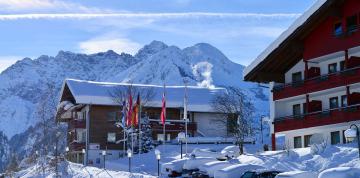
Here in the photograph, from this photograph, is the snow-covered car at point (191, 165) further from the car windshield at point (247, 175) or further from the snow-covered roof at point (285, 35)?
the snow-covered roof at point (285, 35)

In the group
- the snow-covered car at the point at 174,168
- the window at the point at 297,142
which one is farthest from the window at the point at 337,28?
the snow-covered car at the point at 174,168

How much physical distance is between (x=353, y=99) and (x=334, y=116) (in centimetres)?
163

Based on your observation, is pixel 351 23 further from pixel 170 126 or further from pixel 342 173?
pixel 170 126

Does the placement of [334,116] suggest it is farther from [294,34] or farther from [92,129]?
[92,129]

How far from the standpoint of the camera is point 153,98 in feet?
274

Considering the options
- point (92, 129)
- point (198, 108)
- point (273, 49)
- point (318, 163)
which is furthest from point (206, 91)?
point (318, 163)

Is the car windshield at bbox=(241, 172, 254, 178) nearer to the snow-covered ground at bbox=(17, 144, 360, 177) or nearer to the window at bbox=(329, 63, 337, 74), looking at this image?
the snow-covered ground at bbox=(17, 144, 360, 177)

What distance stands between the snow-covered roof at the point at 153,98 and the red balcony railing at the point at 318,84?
32044mm

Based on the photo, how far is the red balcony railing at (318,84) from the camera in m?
44.3

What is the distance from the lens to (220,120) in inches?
3310

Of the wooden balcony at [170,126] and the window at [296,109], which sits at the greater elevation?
the window at [296,109]

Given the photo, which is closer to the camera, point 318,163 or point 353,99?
point 318,163

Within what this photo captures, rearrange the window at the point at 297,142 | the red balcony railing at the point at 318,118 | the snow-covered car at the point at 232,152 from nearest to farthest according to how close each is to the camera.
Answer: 1. the red balcony railing at the point at 318,118
2. the window at the point at 297,142
3. the snow-covered car at the point at 232,152

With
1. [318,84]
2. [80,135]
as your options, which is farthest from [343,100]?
[80,135]
